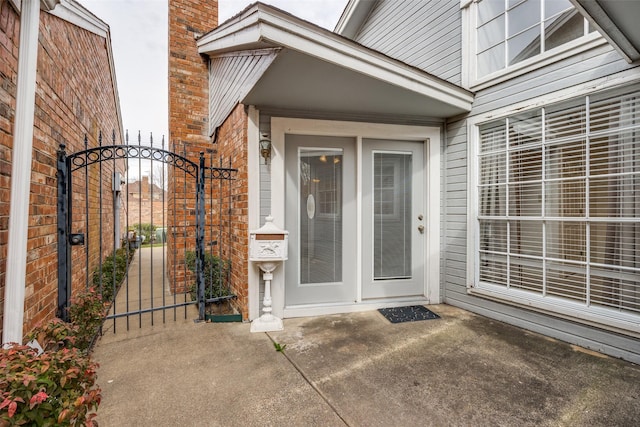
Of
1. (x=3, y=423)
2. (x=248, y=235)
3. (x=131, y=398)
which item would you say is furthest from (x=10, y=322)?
(x=248, y=235)

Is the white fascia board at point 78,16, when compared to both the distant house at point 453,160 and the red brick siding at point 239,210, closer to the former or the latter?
the distant house at point 453,160

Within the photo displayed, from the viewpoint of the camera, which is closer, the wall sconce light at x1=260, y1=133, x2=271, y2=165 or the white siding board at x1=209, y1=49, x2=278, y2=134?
the white siding board at x1=209, y1=49, x2=278, y2=134

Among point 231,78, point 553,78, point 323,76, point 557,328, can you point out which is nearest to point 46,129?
point 231,78

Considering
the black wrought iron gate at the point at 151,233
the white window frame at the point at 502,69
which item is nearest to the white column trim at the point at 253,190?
the black wrought iron gate at the point at 151,233

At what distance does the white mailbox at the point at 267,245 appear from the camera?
2980 mm

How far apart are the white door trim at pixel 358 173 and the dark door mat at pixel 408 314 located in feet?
0.39

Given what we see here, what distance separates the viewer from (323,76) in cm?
262

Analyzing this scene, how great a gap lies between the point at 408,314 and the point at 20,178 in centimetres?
358

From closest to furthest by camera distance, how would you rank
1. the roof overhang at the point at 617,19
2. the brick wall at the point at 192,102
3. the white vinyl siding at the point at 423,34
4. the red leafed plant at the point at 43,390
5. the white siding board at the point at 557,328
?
1. the red leafed plant at the point at 43,390
2. the roof overhang at the point at 617,19
3. the white siding board at the point at 557,328
4. the white vinyl siding at the point at 423,34
5. the brick wall at the point at 192,102

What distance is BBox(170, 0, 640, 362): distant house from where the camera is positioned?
2438 mm

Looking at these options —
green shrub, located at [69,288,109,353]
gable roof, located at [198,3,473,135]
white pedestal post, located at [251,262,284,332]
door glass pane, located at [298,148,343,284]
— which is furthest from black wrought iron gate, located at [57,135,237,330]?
gable roof, located at [198,3,473,135]

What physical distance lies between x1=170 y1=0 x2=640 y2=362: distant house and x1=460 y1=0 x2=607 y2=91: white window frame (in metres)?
0.01

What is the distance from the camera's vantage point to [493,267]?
333cm

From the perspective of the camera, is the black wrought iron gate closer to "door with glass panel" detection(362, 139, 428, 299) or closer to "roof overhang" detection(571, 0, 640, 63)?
"door with glass panel" detection(362, 139, 428, 299)
